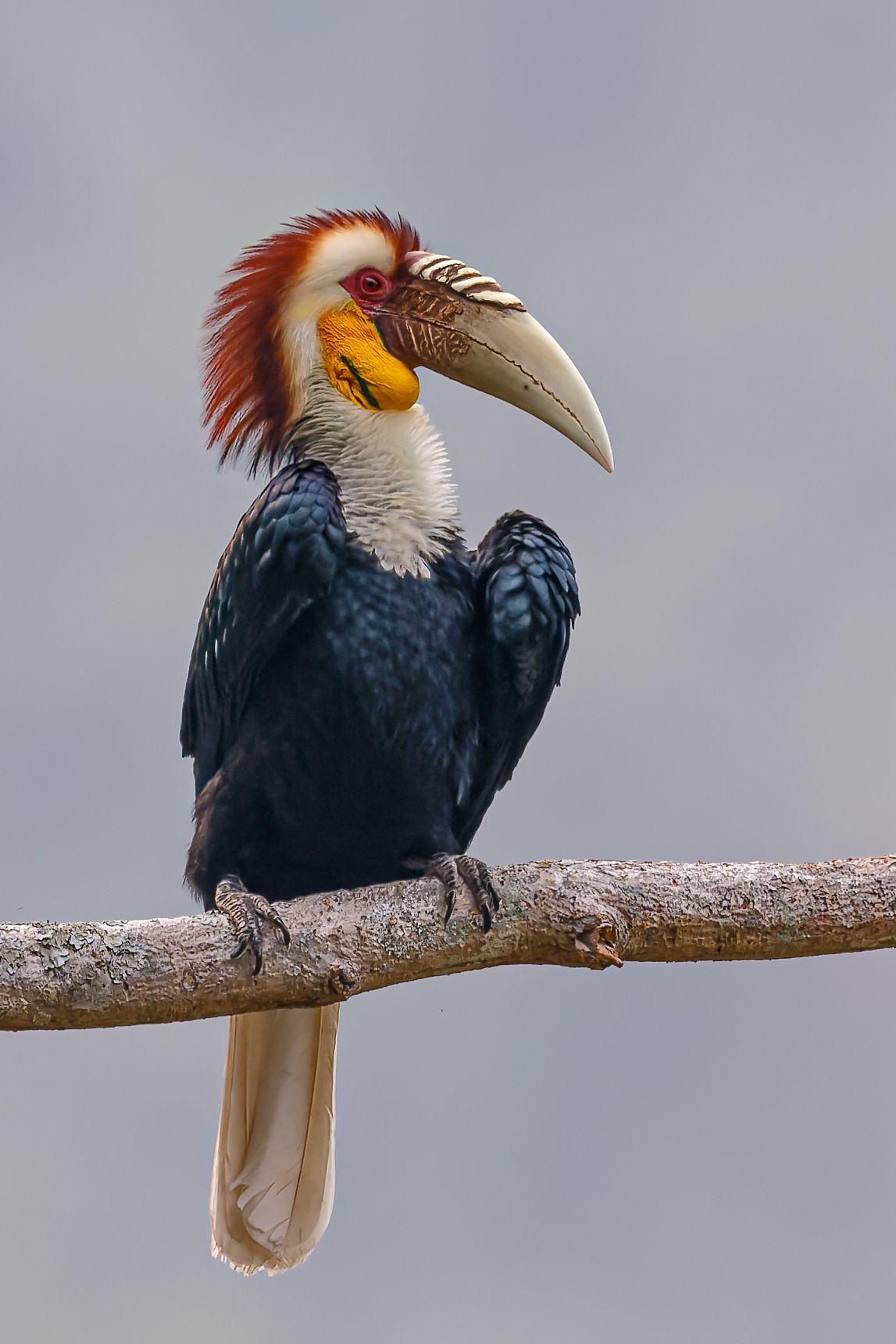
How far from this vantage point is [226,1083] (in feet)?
10.2

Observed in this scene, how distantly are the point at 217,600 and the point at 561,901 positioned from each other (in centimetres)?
95

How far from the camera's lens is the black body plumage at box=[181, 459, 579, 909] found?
8.95ft

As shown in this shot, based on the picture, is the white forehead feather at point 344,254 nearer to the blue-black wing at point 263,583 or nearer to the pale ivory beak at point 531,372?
the pale ivory beak at point 531,372

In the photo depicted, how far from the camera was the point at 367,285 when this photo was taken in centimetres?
312

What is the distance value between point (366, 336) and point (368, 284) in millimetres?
138

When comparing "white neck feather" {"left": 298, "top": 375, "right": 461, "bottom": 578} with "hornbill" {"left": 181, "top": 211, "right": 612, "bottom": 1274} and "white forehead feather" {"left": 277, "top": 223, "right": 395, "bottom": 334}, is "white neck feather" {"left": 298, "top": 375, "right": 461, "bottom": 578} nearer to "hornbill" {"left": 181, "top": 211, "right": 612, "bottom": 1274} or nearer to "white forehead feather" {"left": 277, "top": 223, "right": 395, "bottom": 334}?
"hornbill" {"left": 181, "top": 211, "right": 612, "bottom": 1274}

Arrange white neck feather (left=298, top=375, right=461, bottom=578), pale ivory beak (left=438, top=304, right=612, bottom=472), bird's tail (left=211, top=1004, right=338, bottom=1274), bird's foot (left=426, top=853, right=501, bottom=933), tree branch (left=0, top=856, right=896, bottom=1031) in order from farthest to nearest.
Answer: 1. bird's tail (left=211, top=1004, right=338, bottom=1274)
2. pale ivory beak (left=438, top=304, right=612, bottom=472)
3. white neck feather (left=298, top=375, right=461, bottom=578)
4. bird's foot (left=426, top=853, right=501, bottom=933)
5. tree branch (left=0, top=856, right=896, bottom=1031)

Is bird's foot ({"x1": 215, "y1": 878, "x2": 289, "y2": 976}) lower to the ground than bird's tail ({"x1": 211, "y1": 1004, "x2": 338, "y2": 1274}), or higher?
higher

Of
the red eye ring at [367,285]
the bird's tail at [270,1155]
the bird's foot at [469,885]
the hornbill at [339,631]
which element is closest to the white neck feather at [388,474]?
the hornbill at [339,631]

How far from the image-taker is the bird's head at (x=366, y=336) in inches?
119

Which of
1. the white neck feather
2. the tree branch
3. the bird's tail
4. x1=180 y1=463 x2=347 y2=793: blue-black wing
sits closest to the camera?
the tree branch

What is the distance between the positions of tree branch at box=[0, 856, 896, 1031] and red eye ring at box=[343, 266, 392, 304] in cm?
135

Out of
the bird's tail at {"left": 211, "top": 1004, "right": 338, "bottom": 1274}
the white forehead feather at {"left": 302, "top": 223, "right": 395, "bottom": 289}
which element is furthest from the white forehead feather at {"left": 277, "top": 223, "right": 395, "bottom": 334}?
the bird's tail at {"left": 211, "top": 1004, "right": 338, "bottom": 1274}

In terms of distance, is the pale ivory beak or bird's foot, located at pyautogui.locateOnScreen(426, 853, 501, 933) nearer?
bird's foot, located at pyautogui.locateOnScreen(426, 853, 501, 933)
